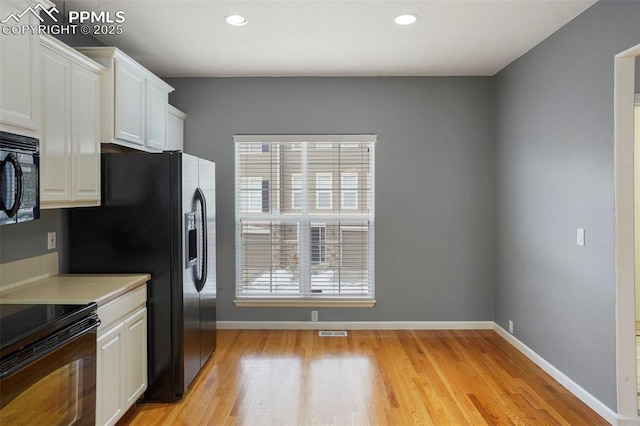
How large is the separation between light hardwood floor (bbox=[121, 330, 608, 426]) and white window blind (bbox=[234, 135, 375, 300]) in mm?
592

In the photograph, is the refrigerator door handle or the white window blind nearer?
the refrigerator door handle

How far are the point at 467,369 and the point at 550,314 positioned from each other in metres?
0.80

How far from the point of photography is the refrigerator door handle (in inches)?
129

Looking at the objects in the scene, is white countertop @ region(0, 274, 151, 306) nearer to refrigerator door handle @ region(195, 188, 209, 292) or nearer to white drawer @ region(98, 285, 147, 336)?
white drawer @ region(98, 285, 147, 336)

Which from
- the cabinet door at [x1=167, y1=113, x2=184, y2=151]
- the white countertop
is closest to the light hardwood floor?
the white countertop

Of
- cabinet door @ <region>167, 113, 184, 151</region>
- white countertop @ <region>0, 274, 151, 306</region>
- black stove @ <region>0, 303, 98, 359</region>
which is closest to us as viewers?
black stove @ <region>0, 303, 98, 359</region>

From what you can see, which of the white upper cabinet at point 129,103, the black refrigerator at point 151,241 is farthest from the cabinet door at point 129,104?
the black refrigerator at point 151,241

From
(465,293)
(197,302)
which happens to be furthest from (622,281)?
(197,302)

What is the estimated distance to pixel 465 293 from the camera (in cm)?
450

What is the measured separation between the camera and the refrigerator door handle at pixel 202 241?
10.8ft

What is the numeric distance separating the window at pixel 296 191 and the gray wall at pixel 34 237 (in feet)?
7.19

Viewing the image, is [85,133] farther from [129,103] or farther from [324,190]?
[324,190]

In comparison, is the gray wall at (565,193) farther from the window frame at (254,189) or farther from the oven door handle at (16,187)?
the oven door handle at (16,187)

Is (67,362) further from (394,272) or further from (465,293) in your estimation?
(465,293)
